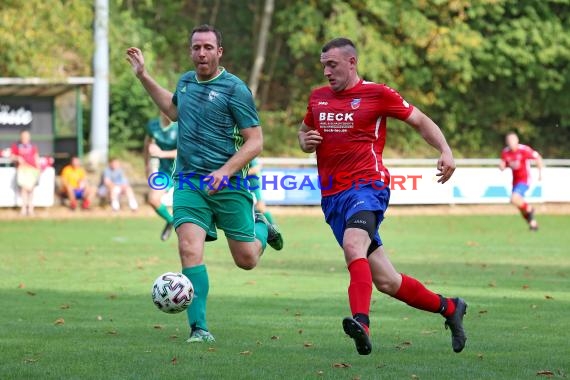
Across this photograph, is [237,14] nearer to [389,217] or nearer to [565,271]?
[389,217]

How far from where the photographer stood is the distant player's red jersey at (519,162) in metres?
25.9

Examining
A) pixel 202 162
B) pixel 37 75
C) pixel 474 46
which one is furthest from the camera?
pixel 474 46

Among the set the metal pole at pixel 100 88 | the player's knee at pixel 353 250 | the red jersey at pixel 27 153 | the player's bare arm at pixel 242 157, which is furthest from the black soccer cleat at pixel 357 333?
the metal pole at pixel 100 88

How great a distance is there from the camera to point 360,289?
798cm

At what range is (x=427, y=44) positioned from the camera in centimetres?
3931

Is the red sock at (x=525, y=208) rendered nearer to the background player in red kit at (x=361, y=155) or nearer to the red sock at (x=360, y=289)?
the background player in red kit at (x=361, y=155)

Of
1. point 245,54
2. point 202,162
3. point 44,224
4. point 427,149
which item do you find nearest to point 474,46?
point 427,149

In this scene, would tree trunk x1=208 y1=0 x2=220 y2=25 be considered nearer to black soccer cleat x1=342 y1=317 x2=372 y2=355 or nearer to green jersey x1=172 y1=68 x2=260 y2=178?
green jersey x1=172 y1=68 x2=260 y2=178

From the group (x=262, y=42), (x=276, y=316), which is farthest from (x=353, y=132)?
(x=262, y=42)

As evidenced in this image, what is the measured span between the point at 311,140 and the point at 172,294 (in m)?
1.39

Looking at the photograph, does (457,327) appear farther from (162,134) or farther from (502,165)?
(502,165)

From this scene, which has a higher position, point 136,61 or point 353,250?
point 136,61

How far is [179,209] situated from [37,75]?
2494 cm

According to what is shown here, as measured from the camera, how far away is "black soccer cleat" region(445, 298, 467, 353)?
828cm
